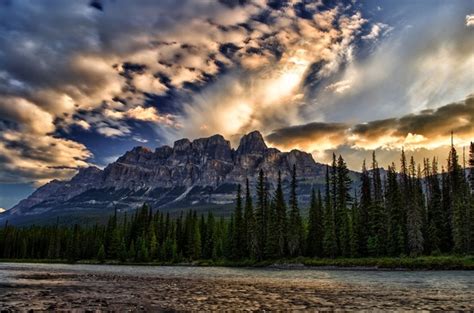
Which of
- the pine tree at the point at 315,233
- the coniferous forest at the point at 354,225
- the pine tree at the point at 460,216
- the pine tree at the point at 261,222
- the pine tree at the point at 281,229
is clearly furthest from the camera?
the pine tree at the point at 261,222

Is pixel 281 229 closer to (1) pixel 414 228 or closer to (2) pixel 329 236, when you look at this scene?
(2) pixel 329 236

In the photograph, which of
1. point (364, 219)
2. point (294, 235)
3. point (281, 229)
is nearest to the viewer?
point (364, 219)

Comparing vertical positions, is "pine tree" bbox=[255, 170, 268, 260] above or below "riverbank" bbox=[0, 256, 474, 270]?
above

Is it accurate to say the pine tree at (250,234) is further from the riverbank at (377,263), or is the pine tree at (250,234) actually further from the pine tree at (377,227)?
the pine tree at (377,227)

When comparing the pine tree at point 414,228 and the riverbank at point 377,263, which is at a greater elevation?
the pine tree at point 414,228

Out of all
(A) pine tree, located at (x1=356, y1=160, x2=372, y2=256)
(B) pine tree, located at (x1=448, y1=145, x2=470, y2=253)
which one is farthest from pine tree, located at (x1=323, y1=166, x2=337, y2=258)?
(B) pine tree, located at (x1=448, y1=145, x2=470, y2=253)

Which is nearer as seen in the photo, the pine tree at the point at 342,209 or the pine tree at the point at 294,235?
the pine tree at the point at 342,209

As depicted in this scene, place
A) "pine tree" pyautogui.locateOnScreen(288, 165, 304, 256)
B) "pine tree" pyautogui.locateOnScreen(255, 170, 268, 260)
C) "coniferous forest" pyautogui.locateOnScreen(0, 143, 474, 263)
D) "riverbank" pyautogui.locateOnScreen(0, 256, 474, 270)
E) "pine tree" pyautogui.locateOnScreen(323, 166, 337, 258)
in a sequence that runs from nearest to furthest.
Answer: "riverbank" pyautogui.locateOnScreen(0, 256, 474, 270)
"coniferous forest" pyautogui.locateOnScreen(0, 143, 474, 263)
"pine tree" pyautogui.locateOnScreen(323, 166, 337, 258)
"pine tree" pyautogui.locateOnScreen(288, 165, 304, 256)
"pine tree" pyautogui.locateOnScreen(255, 170, 268, 260)

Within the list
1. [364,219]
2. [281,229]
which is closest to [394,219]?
[364,219]

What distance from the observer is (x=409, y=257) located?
82.9m

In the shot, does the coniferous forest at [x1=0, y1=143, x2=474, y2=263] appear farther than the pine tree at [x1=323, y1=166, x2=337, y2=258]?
No

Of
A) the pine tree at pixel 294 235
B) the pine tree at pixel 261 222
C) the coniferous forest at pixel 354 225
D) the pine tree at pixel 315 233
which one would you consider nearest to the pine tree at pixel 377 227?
the coniferous forest at pixel 354 225

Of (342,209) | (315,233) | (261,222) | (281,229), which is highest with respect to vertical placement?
(342,209)

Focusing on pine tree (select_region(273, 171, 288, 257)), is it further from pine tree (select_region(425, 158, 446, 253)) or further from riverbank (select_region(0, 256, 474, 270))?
pine tree (select_region(425, 158, 446, 253))
